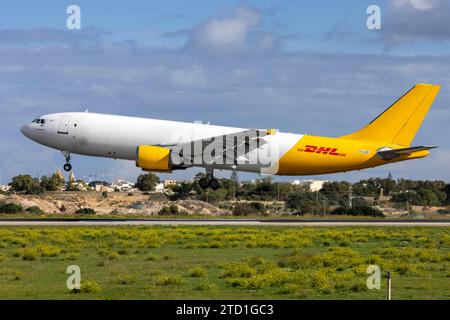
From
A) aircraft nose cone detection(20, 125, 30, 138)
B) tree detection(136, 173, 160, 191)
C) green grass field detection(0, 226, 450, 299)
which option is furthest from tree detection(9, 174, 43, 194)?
green grass field detection(0, 226, 450, 299)

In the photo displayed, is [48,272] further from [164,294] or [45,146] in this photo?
[45,146]

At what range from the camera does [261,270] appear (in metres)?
34.2

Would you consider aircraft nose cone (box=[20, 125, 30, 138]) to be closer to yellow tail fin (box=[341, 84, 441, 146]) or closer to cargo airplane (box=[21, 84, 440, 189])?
cargo airplane (box=[21, 84, 440, 189])

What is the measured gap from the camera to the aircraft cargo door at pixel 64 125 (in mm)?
63816

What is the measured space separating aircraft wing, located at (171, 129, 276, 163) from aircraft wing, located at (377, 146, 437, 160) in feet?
31.6

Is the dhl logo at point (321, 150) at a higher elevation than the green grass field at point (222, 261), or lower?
higher

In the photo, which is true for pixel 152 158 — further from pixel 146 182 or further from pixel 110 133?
pixel 146 182

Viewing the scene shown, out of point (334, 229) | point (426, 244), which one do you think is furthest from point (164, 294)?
point (334, 229)

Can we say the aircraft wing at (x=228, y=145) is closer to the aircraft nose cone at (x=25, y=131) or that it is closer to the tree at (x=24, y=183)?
the aircraft nose cone at (x=25, y=131)

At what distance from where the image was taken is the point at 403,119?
70.6 metres

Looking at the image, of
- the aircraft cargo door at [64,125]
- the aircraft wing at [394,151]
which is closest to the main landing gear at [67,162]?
the aircraft cargo door at [64,125]

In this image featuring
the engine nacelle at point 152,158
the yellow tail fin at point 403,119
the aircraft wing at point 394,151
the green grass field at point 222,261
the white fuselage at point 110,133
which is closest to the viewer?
the green grass field at point 222,261

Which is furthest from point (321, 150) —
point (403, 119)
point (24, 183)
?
point (24, 183)
